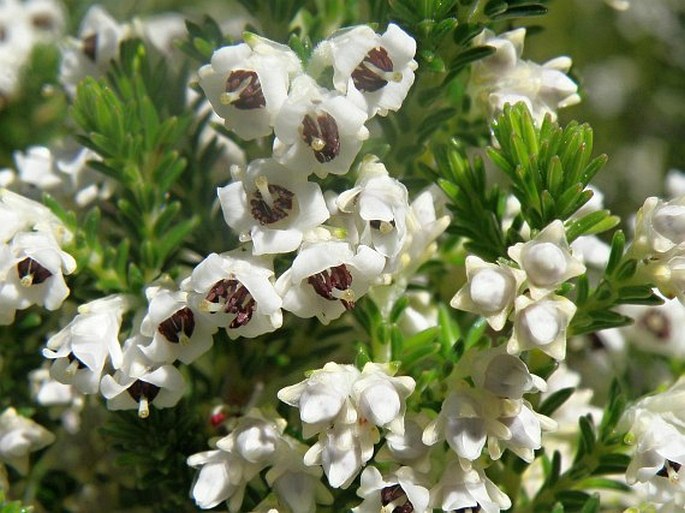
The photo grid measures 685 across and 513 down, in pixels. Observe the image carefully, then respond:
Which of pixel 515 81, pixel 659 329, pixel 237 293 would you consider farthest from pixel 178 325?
pixel 659 329

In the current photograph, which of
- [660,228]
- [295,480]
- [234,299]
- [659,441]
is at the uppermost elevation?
[660,228]

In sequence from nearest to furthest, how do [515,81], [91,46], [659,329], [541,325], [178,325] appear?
[541,325]
[178,325]
[515,81]
[91,46]
[659,329]

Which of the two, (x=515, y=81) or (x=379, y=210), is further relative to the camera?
(x=515, y=81)

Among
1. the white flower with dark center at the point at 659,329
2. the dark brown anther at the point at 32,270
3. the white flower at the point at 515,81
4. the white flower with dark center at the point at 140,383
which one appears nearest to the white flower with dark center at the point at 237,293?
the white flower with dark center at the point at 140,383

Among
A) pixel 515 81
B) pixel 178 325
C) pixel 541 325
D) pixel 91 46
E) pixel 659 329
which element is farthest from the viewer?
pixel 659 329

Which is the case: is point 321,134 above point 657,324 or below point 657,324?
above

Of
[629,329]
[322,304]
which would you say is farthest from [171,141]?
[629,329]

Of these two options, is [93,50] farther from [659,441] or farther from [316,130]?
[659,441]

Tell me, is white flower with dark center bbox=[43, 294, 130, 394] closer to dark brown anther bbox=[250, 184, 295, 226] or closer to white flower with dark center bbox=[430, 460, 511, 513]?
dark brown anther bbox=[250, 184, 295, 226]
